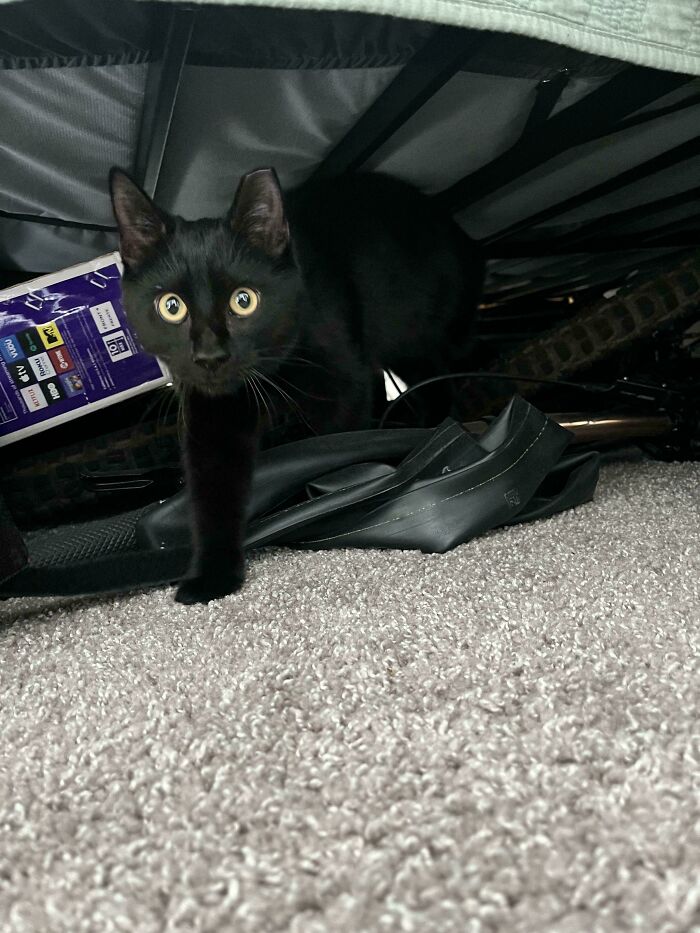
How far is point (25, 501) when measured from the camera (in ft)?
3.82

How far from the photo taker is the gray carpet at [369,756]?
260 millimetres

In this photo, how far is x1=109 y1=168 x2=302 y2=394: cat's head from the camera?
75 cm

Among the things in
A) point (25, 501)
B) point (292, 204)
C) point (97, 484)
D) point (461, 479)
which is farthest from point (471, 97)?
point (25, 501)

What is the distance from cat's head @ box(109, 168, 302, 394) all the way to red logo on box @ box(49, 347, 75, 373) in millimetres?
281

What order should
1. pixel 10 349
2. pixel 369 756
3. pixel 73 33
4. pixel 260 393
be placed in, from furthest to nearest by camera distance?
pixel 10 349, pixel 260 393, pixel 73 33, pixel 369 756

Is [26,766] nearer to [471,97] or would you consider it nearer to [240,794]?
[240,794]

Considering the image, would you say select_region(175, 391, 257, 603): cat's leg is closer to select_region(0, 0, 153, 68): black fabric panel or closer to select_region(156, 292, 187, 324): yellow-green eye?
select_region(156, 292, 187, 324): yellow-green eye

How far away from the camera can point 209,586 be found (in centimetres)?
67

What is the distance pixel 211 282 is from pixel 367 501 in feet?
0.99

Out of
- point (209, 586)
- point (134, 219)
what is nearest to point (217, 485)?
point (209, 586)

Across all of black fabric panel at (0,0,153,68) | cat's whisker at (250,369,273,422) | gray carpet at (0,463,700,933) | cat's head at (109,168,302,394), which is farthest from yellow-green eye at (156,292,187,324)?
gray carpet at (0,463,700,933)

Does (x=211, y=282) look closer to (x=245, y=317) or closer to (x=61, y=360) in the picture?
(x=245, y=317)

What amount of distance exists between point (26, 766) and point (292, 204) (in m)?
0.90

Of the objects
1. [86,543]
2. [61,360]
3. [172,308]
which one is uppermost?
[172,308]
